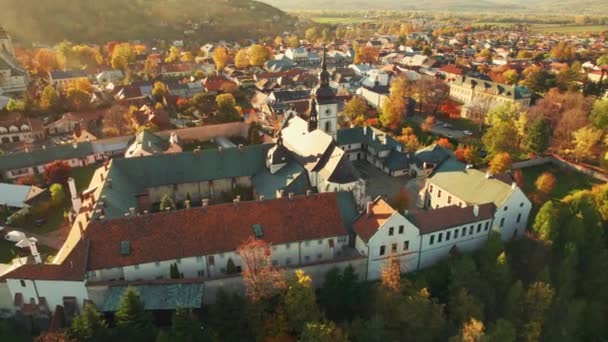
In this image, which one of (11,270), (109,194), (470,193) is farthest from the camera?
(470,193)

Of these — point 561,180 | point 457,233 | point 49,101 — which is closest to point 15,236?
point 457,233

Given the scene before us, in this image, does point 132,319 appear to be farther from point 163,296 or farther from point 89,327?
point 163,296

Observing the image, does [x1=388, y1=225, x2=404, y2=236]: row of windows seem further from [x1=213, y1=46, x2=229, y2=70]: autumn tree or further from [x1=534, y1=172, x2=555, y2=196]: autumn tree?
[x1=213, y1=46, x2=229, y2=70]: autumn tree

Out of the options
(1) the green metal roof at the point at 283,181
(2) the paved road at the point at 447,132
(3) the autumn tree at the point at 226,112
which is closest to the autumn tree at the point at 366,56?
(2) the paved road at the point at 447,132

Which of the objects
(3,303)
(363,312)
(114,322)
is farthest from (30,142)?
(363,312)

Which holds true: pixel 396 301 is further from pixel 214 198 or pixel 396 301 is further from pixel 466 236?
pixel 214 198

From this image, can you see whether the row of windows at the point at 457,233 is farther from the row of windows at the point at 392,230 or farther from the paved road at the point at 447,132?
the paved road at the point at 447,132
